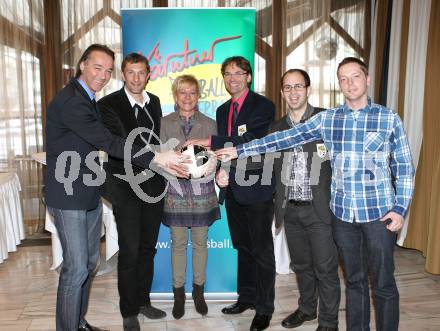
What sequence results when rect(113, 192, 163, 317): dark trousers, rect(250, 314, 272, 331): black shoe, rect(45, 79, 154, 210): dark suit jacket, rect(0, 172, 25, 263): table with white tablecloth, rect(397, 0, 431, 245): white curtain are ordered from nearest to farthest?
rect(45, 79, 154, 210): dark suit jacket < rect(113, 192, 163, 317): dark trousers < rect(250, 314, 272, 331): black shoe < rect(0, 172, 25, 263): table with white tablecloth < rect(397, 0, 431, 245): white curtain

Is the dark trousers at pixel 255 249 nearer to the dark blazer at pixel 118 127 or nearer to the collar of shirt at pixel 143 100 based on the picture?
the dark blazer at pixel 118 127

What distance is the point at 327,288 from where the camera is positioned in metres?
2.76

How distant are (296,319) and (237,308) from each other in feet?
1.41

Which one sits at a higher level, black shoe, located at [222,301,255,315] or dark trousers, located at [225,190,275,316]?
dark trousers, located at [225,190,275,316]

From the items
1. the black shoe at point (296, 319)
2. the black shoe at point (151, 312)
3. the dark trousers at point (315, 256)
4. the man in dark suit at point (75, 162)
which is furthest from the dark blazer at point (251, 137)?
the black shoe at point (151, 312)

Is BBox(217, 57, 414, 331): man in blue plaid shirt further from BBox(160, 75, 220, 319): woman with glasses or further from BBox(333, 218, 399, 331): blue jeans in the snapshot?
BBox(160, 75, 220, 319): woman with glasses

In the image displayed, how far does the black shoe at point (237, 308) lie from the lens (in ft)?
10.5

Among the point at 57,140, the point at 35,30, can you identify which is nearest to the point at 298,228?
the point at 57,140

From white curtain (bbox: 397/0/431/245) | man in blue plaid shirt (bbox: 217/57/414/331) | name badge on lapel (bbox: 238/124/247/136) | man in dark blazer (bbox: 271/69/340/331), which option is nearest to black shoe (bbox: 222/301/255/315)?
man in dark blazer (bbox: 271/69/340/331)

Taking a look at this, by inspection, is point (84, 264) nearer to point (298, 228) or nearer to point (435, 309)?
point (298, 228)

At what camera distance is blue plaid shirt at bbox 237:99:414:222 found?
2.19 metres

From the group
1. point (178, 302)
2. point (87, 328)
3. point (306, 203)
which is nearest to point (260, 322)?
point (178, 302)

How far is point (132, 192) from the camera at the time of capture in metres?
2.72

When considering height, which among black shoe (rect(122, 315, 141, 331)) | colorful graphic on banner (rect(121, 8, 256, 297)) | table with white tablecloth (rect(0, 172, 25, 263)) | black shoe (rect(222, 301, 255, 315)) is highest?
colorful graphic on banner (rect(121, 8, 256, 297))
